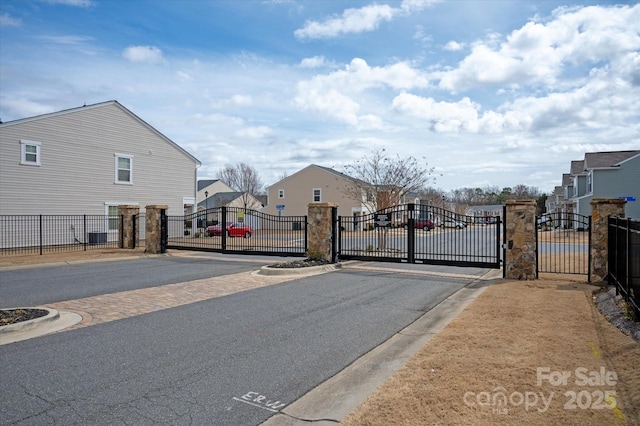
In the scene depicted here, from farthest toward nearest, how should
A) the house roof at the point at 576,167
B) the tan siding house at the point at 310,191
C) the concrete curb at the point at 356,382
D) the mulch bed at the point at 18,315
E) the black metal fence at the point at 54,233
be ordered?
1. the house roof at the point at 576,167
2. the tan siding house at the point at 310,191
3. the black metal fence at the point at 54,233
4. the mulch bed at the point at 18,315
5. the concrete curb at the point at 356,382

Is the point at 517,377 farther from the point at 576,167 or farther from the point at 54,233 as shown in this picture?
the point at 576,167

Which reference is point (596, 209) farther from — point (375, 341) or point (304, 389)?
point (304, 389)

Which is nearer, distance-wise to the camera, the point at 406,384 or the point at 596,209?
the point at 406,384

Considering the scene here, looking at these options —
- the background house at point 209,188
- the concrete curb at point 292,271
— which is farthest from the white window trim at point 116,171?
the background house at point 209,188

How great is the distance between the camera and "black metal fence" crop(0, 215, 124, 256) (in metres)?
22.6

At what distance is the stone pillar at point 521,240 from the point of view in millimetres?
11711

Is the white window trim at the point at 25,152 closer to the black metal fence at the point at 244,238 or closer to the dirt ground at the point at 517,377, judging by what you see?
the black metal fence at the point at 244,238

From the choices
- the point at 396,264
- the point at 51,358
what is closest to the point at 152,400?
the point at 51,358

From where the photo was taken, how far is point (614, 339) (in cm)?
598

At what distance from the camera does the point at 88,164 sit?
26.3 meters

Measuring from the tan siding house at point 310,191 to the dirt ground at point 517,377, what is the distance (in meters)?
42.3

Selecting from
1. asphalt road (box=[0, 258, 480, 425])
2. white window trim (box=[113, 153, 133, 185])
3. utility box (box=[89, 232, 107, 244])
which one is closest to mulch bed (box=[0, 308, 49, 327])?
asphalt road (box=[0, 258, 480, 425])

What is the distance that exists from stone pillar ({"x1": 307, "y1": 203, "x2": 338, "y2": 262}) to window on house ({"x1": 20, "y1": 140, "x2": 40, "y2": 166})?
1731 centimetres

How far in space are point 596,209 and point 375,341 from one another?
789cm
